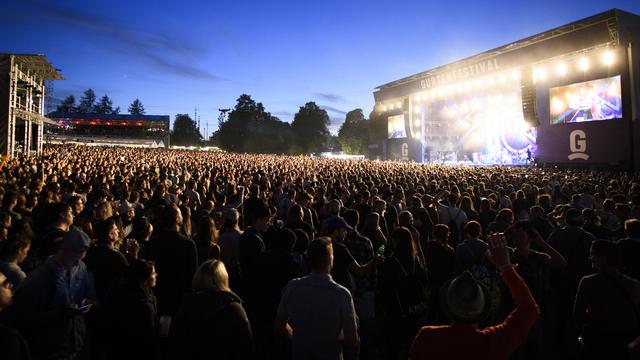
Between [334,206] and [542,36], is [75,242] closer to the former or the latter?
[334,206]

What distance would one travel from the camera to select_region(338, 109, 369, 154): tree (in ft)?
253

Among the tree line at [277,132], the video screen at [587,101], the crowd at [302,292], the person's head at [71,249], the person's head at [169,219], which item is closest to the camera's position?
the crowd at [302,292]

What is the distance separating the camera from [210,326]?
2.54 m

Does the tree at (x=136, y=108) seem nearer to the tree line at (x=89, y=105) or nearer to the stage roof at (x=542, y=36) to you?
the tree line at (x=89, y=105)

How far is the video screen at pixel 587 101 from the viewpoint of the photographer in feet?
81.0

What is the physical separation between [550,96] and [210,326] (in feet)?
106

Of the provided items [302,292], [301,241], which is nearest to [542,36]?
[301,241]

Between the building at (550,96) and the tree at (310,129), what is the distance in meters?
42.4

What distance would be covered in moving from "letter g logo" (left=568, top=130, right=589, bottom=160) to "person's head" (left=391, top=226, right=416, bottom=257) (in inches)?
1127

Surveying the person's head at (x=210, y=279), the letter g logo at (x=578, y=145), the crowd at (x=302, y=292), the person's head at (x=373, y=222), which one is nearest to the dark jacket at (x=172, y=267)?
the crowd at (x=302, y=292)

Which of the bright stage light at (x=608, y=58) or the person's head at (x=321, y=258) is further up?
the bright stage light at (x=608, y=58)

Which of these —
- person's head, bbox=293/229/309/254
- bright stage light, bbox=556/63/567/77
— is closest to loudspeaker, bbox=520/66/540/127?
bright stage light, bbox=556/63/567/77

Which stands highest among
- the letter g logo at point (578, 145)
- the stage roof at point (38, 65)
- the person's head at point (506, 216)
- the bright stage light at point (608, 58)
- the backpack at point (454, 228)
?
the stage roof at point (38, 65)

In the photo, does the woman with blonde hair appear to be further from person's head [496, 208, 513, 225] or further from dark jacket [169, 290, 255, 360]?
person's head [496, 208, 513, 225]
